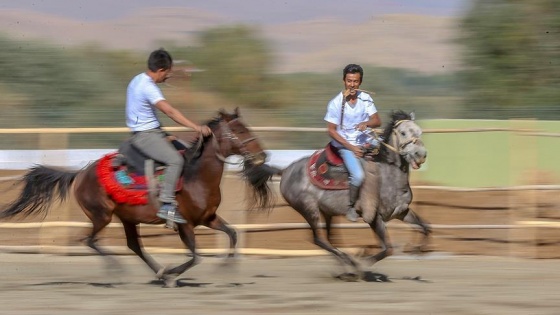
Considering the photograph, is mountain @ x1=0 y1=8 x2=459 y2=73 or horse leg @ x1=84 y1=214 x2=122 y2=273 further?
mountain @ x1=0 y1=8 x2=459 y2=73

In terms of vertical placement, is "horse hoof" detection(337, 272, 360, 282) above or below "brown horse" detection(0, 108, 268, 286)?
below

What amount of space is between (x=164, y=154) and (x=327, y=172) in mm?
1788

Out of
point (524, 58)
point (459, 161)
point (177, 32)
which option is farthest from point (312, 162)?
point (177, 32)

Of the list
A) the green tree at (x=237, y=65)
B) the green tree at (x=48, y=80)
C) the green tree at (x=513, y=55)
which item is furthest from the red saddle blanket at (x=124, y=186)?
the green tree at (x=237, y=65)

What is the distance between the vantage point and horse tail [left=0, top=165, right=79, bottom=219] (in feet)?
32.5

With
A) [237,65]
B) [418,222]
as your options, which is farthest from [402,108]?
[418,222]

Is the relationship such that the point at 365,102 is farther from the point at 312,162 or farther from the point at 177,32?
the point at 177,32

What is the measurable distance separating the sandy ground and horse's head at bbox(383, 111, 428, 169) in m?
1.15

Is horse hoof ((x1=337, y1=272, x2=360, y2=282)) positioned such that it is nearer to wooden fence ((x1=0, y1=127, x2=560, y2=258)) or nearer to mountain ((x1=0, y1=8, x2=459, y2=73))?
wooden fence ((x1=0, y1=127, x2=560, y2=258))

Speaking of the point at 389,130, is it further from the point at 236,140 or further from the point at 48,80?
the point at 48,80

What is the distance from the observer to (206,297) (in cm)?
849

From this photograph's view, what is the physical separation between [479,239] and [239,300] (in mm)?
5129

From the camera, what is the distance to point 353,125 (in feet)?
32.3

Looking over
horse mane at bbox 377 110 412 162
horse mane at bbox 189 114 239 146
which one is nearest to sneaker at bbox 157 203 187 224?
horse mane at bbox 189 114 239 146
